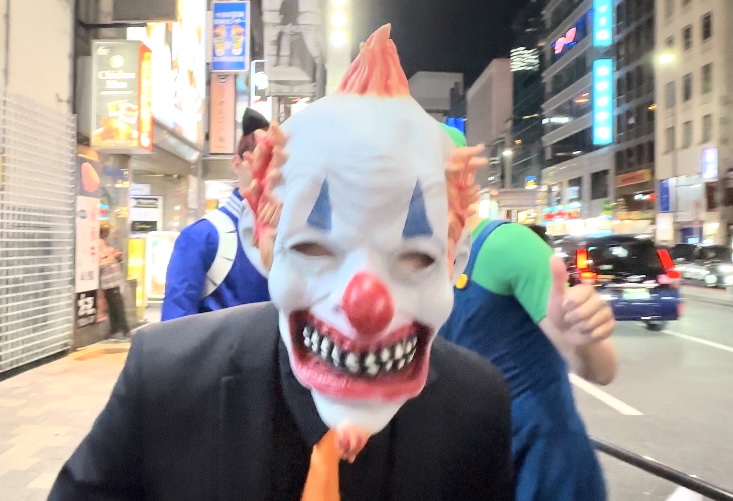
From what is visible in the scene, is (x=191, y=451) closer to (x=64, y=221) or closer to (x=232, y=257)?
(x=232, y=257)

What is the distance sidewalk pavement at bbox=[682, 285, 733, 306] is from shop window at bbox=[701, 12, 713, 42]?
18282mm

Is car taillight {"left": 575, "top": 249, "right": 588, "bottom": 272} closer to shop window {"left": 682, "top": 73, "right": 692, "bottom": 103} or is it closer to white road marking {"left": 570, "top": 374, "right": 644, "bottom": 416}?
white road marking {"left": 570, "top": 374, "right": 644, "bottom": 416}

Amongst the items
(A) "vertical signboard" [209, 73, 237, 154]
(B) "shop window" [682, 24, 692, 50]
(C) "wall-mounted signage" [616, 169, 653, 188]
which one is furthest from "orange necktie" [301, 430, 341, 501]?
(C) "wall-mounted signage" [616, 169, 653, 188]

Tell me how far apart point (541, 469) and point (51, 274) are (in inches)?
300

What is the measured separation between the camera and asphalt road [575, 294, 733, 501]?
4605mm

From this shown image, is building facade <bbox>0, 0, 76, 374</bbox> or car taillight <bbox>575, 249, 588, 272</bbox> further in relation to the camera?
car taillight <bbox>575, 249, 588, 272</bbox>

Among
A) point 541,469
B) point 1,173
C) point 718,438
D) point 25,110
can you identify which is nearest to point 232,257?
point 541,469

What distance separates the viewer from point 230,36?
48.5 ft

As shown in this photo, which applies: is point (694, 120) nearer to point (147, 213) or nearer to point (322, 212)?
point (147, 213)

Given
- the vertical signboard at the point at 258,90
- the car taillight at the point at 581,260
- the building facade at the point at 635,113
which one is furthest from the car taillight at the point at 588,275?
the building facade at the point at 635,113

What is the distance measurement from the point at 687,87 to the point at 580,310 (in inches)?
1547

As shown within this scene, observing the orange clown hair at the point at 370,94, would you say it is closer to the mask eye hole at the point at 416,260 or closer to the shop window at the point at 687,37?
the mask eye hole at the point at 416,260

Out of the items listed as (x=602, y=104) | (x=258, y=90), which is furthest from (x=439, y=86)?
(x=258, y=90)

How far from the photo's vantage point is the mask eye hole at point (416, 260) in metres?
1.05
